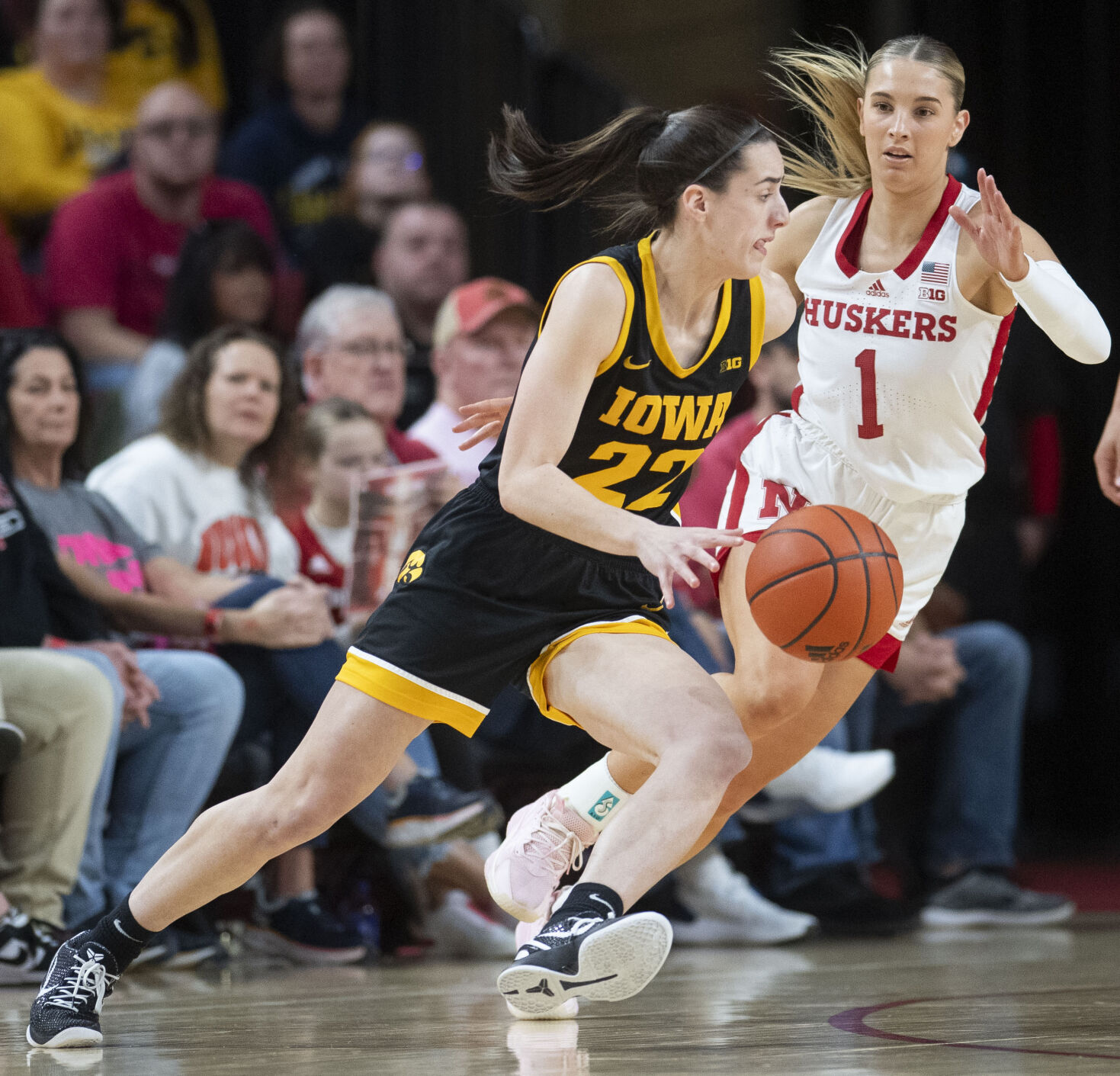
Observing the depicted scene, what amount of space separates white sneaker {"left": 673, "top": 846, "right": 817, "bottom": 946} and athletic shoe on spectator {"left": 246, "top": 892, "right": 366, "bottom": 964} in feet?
3.64

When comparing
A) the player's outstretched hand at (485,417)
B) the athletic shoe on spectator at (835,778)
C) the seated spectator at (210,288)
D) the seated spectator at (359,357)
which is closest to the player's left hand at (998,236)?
the player's outstretched hand at (485,417)

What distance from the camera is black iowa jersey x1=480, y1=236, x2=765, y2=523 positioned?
3.17 metres

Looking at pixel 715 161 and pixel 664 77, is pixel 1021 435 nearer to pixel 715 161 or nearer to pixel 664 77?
pixel 664 77

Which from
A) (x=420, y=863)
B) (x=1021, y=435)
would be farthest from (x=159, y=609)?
(x=1021, y=435)

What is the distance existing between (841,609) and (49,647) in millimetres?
2481

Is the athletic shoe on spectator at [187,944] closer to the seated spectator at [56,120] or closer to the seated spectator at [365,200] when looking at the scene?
the seated spectator at [365,200]

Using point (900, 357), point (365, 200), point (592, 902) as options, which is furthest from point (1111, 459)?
point (365, 200)

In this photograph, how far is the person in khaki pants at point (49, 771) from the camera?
4.38 m

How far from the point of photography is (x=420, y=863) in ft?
16.5

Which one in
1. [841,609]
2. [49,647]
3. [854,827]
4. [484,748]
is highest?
[841,609]

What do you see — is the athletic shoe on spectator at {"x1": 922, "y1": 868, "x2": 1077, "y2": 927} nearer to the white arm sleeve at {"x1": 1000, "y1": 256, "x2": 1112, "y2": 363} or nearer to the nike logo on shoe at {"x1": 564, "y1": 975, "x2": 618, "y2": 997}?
the white arm sleeve at {"x1": 1000, "y1": 256, "x2": 1112, "y2": 363}

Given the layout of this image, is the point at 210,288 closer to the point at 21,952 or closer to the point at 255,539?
the point at 255,539

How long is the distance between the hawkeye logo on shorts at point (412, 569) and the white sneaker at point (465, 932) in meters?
2.01

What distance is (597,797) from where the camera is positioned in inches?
140
